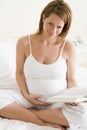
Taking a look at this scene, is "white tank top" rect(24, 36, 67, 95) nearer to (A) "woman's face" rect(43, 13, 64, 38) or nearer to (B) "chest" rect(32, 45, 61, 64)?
(B) "chest" rect(32, 45, 61, 64)

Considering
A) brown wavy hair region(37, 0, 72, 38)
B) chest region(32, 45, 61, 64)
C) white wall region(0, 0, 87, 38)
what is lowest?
chest region(32, 45, 61, 64)

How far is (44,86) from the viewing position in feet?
5.40

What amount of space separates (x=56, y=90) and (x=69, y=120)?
27 centimetres

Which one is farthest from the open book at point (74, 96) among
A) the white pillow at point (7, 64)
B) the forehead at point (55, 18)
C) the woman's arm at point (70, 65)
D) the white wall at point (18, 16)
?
the white wall at point (18, 16)

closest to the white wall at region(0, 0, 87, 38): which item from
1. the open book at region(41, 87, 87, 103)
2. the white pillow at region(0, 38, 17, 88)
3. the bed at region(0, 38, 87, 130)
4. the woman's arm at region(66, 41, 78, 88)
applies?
the bed at region(0, 38, 87, 130)

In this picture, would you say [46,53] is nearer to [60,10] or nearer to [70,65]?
[70,65]

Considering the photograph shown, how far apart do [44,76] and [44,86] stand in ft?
0.20

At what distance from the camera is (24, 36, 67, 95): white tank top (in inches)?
64.7

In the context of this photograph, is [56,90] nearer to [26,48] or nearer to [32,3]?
[26,48]

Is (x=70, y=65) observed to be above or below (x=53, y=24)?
below

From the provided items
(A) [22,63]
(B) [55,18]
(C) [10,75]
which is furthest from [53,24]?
(C) [10,75]

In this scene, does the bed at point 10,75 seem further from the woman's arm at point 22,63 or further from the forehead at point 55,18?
the forehead at point 55,18

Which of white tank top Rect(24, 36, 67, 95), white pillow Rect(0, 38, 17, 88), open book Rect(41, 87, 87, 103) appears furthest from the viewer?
white pillow Rect(0, 38, 17, 88)

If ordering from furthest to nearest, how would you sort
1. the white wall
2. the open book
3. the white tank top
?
the white wall
the white tank top
the open book
